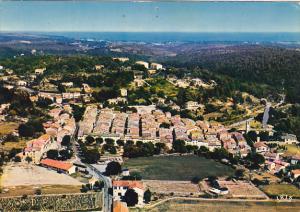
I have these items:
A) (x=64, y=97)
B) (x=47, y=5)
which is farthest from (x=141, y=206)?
(x=47, y=5)

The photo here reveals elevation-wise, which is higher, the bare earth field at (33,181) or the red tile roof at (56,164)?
the red tile roof at (56,164)

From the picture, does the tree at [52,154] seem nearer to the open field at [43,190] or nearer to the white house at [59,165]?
the white house at [59,165]

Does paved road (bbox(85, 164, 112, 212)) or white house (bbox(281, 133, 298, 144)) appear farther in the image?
white house (bbox(281, 133, 298, 144))

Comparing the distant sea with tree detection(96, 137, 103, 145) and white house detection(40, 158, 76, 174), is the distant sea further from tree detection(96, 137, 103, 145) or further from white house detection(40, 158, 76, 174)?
white house detection(40, 158, 76, 174)

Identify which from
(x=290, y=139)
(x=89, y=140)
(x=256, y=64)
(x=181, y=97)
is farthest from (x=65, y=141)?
(x=256, y=64)

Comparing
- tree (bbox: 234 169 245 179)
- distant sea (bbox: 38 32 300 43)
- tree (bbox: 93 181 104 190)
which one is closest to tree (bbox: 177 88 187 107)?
distant sea (bbox: 38 32 300 43)

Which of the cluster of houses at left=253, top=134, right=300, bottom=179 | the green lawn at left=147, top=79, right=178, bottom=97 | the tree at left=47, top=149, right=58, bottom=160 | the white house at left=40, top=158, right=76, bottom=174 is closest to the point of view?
the white house at left=40, top=158, right=76, bottom=174

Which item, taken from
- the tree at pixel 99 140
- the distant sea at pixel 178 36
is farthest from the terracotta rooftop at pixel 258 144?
the tree at pixel 99 140
